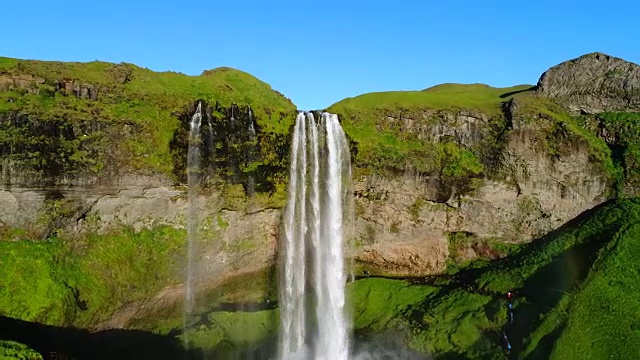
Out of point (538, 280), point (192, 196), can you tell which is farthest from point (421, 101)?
point (192, 196)

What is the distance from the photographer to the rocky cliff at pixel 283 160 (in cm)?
2083

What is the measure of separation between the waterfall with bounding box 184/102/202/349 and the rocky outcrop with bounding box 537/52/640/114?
56.3ft

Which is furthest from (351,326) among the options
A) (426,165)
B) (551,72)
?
(551,72)

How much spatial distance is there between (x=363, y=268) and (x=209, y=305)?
8.12 metres

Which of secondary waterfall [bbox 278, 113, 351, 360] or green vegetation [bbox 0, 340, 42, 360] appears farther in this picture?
secondary waterfall [bbox 278, 113, 351, 360]

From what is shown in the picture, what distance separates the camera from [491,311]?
20469 mm

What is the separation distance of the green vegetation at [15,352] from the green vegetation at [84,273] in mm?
7718

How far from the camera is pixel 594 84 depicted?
81.8ft

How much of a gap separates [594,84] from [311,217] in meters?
15.2

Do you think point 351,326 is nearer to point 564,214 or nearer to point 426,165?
point 426,165

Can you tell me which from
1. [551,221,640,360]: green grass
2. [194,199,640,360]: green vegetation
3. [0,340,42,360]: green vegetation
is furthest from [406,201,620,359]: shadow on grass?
[0,340,42,360]: green vegetation

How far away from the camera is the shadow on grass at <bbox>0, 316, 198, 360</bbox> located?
18828 mm

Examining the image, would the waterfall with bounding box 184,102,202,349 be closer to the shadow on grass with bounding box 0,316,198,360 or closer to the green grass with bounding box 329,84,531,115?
the shadow on grass with bounding box 0,316,198,360

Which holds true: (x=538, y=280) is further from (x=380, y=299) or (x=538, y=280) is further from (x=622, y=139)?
(x=622, y=139)
